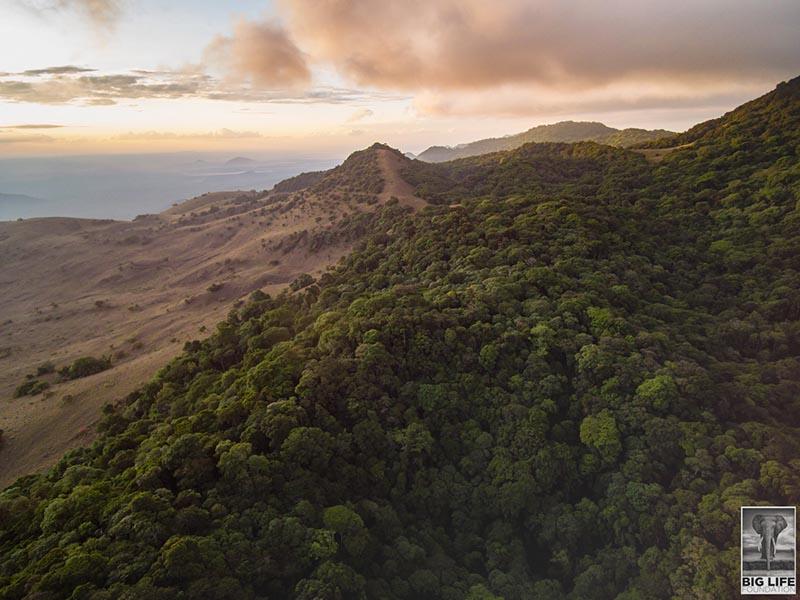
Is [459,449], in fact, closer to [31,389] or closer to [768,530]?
[768,530]

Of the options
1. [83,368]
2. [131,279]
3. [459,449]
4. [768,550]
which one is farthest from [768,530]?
[131,279]

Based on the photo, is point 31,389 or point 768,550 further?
point 31,389

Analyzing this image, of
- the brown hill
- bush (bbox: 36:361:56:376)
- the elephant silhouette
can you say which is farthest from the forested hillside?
bush (bbox: 36:361:56:376)

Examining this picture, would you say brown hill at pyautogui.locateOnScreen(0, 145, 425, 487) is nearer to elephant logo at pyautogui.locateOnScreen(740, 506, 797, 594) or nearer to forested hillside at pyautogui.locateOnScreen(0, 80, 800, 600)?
forested hillside at pyautogui.locateOnScreen(0, 80, 800, 600)

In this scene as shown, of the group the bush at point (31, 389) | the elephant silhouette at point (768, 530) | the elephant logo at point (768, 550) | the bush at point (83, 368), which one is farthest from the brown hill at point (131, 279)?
the elephant silhouette at point (768, 530)

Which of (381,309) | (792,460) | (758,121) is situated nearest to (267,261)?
(381,309)

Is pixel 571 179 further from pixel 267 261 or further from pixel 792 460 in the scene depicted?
pixel 792 460
